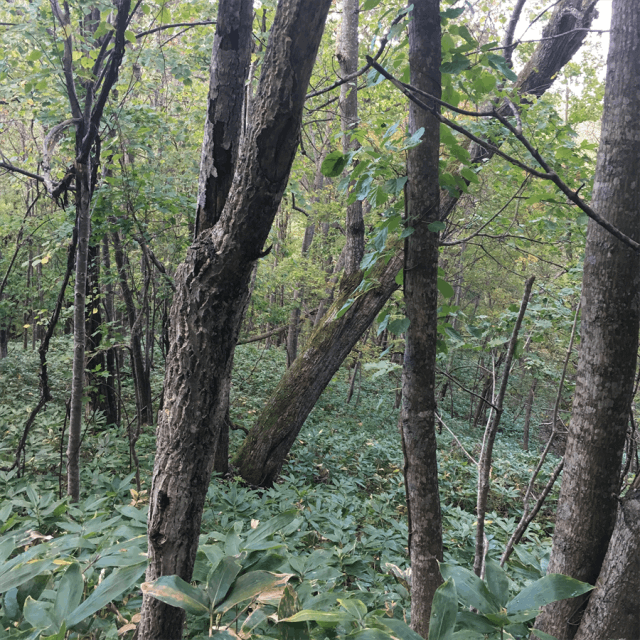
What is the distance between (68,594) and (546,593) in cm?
121

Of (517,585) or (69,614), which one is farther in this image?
(517,585)

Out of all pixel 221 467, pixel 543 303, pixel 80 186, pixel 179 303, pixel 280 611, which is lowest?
pixel 221 467

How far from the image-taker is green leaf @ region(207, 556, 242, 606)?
1022 millimetres

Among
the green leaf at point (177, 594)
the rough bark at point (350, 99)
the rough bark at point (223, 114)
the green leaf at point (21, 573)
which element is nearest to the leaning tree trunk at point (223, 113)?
the rough bark at point (223, 114)

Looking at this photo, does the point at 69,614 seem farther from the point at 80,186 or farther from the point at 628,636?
the point at 80,186

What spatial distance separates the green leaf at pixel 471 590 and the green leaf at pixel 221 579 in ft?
1.79

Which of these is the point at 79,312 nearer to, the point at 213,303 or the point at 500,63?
the point at 213,303

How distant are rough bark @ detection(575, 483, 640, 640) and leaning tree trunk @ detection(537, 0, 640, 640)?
0.07 metres

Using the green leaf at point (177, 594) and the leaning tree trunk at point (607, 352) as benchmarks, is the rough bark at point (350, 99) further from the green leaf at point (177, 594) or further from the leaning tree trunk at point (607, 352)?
the green leaf at point (177, 594)

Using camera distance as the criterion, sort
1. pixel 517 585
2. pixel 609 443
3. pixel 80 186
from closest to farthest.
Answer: pixel 609 443
pixel 80 186
pixel 517 585

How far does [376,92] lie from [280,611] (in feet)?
26.8

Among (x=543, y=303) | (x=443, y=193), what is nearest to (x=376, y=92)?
(x=443, y=193)

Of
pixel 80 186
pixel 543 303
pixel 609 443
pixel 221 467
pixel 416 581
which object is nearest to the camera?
pixel 609 443

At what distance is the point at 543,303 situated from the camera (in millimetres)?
3623
